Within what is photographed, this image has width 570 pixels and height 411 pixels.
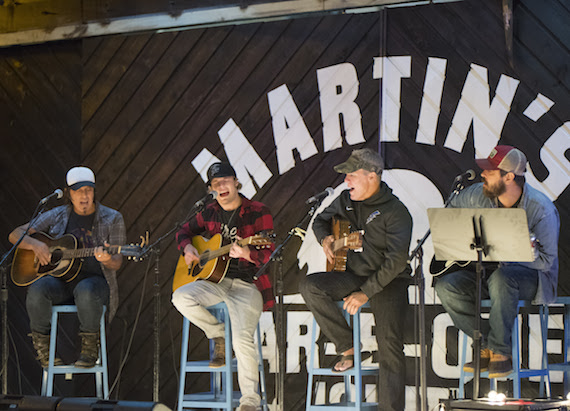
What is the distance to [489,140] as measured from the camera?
5.39m

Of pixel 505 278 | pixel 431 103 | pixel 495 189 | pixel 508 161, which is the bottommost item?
pixel 505 278

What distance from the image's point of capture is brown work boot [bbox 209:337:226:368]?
4.79 metres

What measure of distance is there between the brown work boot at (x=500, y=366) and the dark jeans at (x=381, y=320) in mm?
551

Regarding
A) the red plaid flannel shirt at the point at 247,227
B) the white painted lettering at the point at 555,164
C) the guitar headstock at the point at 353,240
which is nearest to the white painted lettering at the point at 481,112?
the white painted lettering at the point at 555,164

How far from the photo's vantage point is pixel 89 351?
16.8ft

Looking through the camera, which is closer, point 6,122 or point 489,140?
point 489,140

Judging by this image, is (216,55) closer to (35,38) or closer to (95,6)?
(95,6)

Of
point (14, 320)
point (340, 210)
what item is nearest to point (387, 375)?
point (340, 210)

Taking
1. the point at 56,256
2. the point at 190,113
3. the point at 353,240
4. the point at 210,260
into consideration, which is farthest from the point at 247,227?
the point at 190,113

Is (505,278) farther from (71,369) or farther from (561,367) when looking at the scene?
(71,369)

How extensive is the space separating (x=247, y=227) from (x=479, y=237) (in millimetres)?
1714

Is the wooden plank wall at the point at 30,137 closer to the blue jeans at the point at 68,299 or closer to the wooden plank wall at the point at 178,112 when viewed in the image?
the wooden plank wall at the point at 178,112

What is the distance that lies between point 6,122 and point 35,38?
81cm

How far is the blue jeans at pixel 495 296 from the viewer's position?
430 cm
